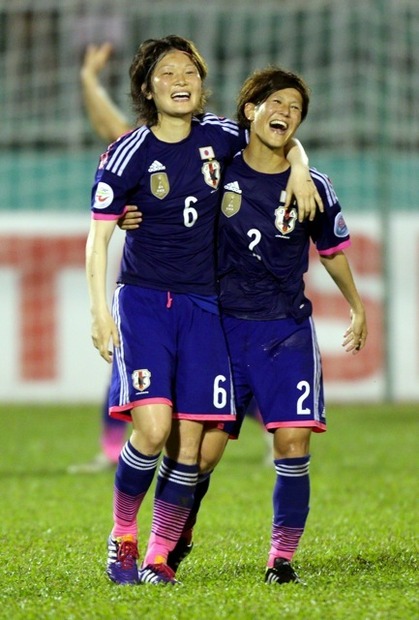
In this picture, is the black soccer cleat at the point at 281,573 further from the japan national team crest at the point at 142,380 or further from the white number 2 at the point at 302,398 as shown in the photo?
the japan national team crest at the point at 142,380

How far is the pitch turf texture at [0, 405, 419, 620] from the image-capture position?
4250 mm

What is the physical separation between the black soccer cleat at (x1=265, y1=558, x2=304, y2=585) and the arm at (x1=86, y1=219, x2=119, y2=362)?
3.06 ft

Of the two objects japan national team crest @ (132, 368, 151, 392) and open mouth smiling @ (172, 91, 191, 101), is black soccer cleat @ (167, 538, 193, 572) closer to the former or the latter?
japan national team crest @ (132, 368, 151, 392)

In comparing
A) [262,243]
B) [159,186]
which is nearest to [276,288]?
[262,243]

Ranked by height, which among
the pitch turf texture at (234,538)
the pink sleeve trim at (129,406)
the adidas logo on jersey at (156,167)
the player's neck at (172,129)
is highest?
the player's neck at (172,129)

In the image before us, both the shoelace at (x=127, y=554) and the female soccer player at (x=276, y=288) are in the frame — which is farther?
the female soccer player at (x=276, y=288)

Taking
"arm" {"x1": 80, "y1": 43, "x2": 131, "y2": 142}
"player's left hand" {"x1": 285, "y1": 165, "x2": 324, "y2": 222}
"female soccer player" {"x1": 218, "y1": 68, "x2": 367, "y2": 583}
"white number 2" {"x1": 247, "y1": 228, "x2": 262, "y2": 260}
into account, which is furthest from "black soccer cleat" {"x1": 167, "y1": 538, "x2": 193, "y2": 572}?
"arm" {"x1": 80, "y1": 43, "x2": 131, "y2": 142}

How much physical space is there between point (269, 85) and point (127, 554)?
178cm

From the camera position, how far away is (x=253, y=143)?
5129mm

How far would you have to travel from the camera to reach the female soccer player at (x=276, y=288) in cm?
493

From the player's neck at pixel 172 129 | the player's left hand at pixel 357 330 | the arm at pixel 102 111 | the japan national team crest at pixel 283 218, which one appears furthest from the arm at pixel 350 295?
the arm at pixel 102 111

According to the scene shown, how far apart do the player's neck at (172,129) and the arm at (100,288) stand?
40cm

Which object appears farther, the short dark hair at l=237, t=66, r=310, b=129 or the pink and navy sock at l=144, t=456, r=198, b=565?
the short dark hair at l=237, t=66, r=310, b=129

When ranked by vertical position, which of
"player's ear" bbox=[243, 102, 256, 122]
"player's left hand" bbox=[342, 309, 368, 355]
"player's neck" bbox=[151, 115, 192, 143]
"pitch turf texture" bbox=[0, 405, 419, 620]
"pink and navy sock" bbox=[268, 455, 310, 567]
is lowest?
"pitch turf texture" bbox=[0, 405, 419, 620]
